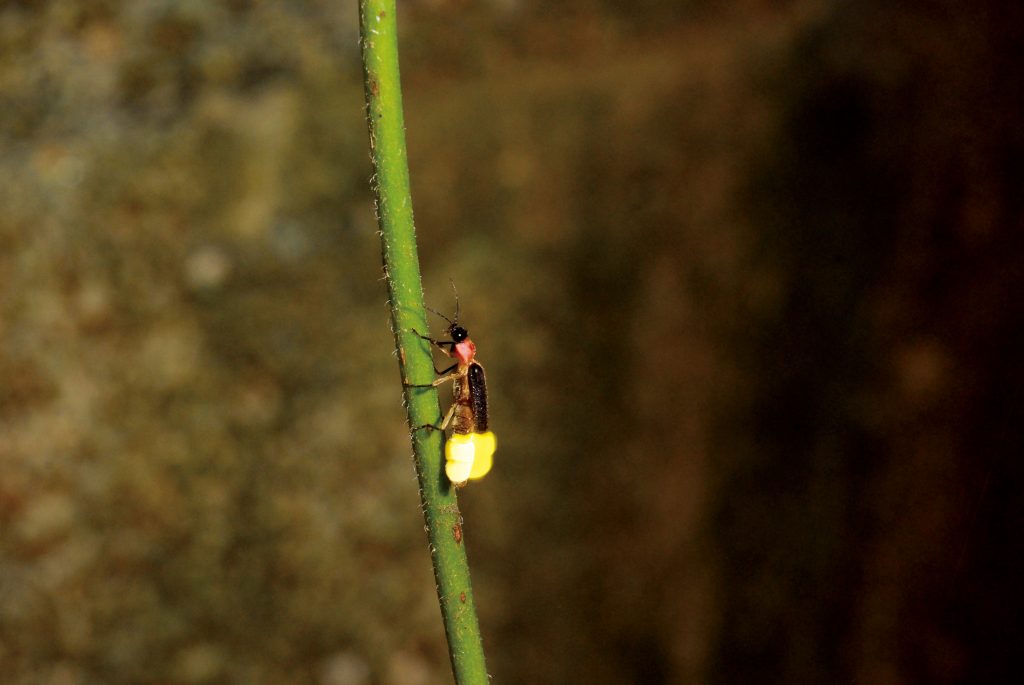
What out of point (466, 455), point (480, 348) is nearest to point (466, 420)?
point (466, 455)

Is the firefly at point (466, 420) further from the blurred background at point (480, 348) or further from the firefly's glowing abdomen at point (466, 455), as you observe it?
the blurred background at point (480, 348)

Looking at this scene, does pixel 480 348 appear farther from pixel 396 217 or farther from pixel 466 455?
pixel 396 217

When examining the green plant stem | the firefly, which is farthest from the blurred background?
the green plant stem

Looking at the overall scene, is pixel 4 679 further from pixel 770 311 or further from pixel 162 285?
pixel 770 311

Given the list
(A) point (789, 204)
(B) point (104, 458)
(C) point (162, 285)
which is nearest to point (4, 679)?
(B) point (104, 458)

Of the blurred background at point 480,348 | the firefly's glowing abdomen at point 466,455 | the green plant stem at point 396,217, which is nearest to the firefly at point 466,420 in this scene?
the firefly's glowing abdomen at point 466,455

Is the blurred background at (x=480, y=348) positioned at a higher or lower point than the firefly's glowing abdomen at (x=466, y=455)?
higher
